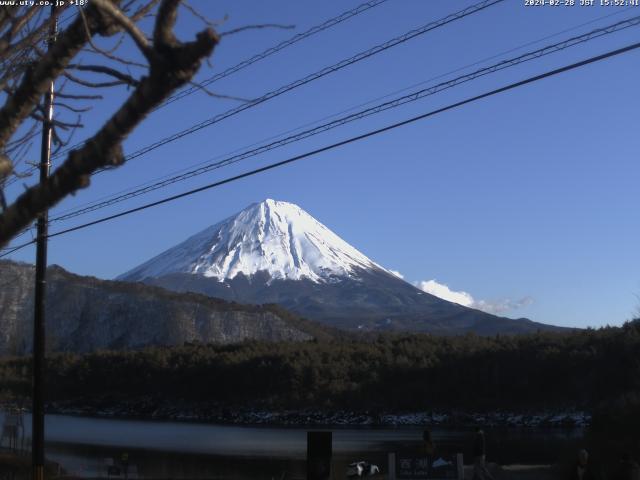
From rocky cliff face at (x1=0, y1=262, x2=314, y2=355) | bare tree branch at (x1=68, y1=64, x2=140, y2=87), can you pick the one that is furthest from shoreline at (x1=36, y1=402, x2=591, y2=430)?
bare tree branch at (x1=68, y1=64, x2=140, y2=87)

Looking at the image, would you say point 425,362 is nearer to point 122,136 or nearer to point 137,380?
point 137,380

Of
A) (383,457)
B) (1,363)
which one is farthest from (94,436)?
(1,363)

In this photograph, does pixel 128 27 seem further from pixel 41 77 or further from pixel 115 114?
pixel 41 77

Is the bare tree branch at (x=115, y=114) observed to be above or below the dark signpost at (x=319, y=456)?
above

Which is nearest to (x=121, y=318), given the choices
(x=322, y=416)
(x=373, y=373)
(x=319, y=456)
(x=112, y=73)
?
(x=373, y=373)

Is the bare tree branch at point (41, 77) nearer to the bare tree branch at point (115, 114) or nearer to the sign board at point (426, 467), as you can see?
the bare tree branch at point (115, 114)

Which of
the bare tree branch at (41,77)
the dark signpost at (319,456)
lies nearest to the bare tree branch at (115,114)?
the bare tree branch at (41,77)

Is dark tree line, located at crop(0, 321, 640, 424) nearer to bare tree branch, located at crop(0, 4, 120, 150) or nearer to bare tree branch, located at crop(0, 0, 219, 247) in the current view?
bare tree branch, located at crop(0, 4, 120, 150)
